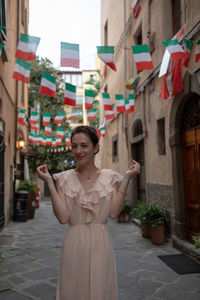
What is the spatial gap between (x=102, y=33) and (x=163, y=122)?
34.4 feet

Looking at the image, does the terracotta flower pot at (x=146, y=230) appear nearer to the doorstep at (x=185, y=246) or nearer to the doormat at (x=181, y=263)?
the doorstep at (x=185, y=246)

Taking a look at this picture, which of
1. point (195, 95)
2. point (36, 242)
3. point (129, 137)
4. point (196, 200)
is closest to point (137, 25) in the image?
point (129, 137)

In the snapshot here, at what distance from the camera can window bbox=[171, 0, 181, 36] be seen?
662 centimetres

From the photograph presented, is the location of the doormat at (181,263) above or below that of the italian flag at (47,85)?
below

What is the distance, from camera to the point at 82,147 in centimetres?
200

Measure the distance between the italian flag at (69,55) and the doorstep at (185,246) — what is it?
4.40 m

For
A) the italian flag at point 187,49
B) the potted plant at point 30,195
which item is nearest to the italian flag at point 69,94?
the italian flag at point 187,49

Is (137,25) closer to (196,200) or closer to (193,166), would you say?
(193,166)

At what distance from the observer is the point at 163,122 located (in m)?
7.48

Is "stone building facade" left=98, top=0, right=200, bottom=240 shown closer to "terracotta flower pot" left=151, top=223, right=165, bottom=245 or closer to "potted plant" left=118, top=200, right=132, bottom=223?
"terracotta flower pot" left=151, top=223, right=165, bottom=245

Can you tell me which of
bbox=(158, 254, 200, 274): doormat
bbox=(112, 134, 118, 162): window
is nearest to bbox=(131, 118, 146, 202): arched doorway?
bbox=(112, 134, 118, 162): window

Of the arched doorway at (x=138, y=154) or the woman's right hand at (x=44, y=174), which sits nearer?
the woman's right hand at (x=44, y=174)

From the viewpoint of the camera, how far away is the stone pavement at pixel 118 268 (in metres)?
3.64

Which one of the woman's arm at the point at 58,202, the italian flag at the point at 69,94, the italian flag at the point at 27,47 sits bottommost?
the woman's arm at the point at 58,202
